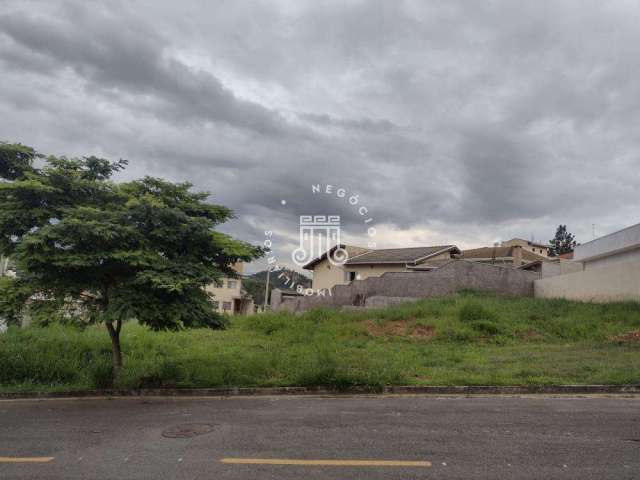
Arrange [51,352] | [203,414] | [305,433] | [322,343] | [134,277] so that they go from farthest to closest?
[322,343]
[51,352]
[134,277]
[203,414]
[305,433]

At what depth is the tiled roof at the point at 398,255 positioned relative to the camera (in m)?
36.0

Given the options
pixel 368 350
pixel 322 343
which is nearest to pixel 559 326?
pixel 368 350

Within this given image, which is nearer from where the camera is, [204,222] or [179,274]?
[179,274]

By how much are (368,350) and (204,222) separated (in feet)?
21.8

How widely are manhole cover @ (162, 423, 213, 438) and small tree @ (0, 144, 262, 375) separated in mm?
2585

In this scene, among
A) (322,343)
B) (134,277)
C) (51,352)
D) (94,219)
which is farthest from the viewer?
(322,343)

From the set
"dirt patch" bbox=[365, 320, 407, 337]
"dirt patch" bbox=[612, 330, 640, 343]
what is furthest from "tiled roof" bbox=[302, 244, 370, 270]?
"dirt patch" bbox=[612, 330, 640, 343]

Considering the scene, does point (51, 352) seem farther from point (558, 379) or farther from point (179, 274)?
point (558, 379)

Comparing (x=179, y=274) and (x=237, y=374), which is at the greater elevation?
(x=179, y=274)

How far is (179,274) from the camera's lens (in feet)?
30.9

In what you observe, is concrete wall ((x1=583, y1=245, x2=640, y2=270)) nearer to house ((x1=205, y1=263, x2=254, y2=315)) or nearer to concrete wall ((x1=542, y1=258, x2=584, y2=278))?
concrete wall ((x1=542, y1=258, x2=584, y2=278))

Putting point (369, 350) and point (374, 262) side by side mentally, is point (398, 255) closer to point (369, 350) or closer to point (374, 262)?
point (374, 262)

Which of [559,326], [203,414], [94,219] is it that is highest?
[94,219]

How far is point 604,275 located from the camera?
19.8 metres
